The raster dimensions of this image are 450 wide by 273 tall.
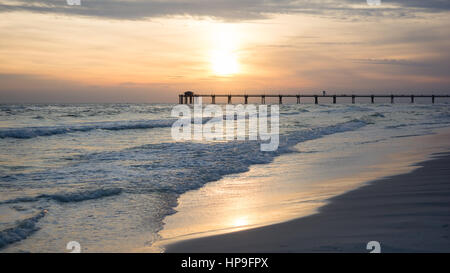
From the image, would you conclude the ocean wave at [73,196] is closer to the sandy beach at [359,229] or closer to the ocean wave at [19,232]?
the ocean wave at [19,232]

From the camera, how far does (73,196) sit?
6977 millimetres

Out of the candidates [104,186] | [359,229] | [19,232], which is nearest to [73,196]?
[104,186]

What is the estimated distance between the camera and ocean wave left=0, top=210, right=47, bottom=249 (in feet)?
15.9

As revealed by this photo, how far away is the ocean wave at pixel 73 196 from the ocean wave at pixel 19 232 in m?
1.22

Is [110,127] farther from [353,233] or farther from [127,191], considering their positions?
[353,233]

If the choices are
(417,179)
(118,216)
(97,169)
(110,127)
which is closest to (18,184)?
(97,169)

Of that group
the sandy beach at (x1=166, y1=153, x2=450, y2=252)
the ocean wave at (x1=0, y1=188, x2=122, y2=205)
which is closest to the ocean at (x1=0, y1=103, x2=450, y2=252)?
the ocean wave at (x1=0, y1=188, x2=122, y2=205)

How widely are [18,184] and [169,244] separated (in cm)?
502

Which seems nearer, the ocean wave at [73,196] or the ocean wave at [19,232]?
the ocean wave at [19,232]

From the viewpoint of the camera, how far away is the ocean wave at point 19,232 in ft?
15.9

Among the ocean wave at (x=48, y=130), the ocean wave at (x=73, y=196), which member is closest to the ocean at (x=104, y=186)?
the ocean wave at (x=73, y=196)

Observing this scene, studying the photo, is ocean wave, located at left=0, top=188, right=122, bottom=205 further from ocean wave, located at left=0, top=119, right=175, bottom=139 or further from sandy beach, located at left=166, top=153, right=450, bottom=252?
ocean wave, located at left=0, top=119, right=175, bottom=139

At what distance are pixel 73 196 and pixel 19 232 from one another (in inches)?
75.2
